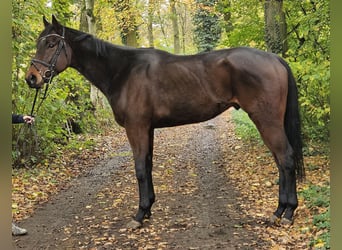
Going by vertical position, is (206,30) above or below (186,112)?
above

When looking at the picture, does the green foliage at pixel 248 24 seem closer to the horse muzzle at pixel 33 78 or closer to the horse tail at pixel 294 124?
the horse tail at pixel 294 124

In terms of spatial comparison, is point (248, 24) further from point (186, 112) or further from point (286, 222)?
point (286, 222)

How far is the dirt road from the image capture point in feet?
13.9

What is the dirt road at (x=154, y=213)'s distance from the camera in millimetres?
4230

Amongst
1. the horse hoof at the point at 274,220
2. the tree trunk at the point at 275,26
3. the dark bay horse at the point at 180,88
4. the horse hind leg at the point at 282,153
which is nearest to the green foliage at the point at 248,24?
the tree trunk at the point at 275,26

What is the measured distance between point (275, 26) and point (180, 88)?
3976mm

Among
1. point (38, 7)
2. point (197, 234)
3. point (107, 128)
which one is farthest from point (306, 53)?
point (107, 128)

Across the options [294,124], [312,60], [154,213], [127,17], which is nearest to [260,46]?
[312,60]

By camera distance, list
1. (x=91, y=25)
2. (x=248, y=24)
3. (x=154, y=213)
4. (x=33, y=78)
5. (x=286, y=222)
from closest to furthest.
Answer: (x=286, y=222) < (x=33, y=78) < (x=154, y=213) < (x=248, y=24) < (x=91, y=25)

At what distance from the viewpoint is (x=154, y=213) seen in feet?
17.1

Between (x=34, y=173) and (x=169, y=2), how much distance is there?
13.9m

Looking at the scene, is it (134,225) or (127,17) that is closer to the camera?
(134,225)

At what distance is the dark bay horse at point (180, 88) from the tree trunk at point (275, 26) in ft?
10.9

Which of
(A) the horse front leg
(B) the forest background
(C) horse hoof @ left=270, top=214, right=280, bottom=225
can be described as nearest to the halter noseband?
(A) the horse front leg
